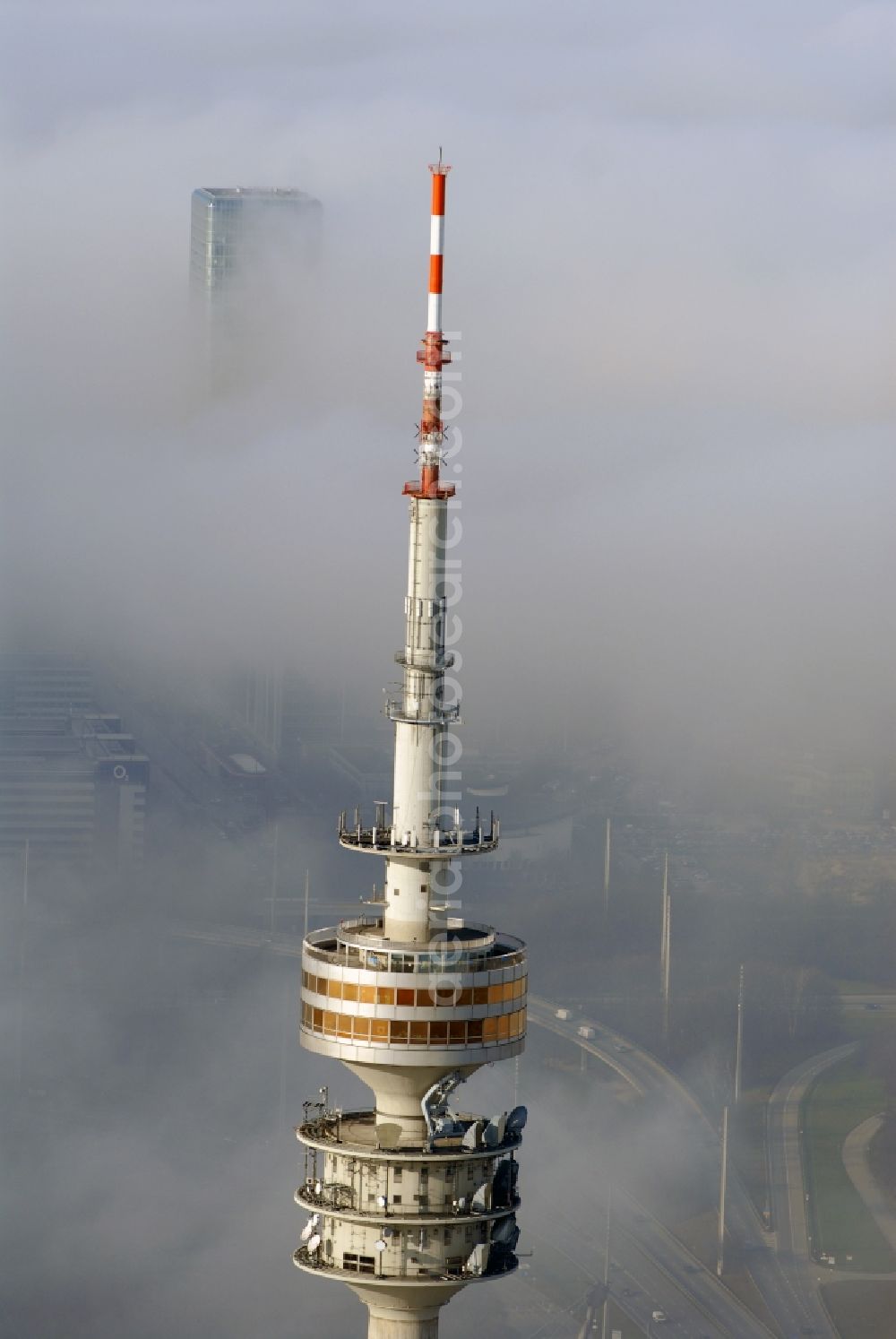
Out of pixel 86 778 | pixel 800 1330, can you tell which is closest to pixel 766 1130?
pixel 800 1330

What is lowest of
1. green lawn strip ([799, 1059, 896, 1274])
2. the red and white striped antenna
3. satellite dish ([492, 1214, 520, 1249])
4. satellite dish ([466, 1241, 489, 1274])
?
green lawn strip ([799, 1059, 896, 1274])

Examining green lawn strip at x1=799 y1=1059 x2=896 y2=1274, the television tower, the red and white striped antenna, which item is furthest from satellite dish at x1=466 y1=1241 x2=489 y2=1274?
green lawn strip at x1=799 y1=1059 x2=896 y2=1274

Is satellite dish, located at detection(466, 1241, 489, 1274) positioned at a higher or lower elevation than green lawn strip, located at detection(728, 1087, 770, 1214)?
higher

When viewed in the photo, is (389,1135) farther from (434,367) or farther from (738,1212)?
(738,1212)

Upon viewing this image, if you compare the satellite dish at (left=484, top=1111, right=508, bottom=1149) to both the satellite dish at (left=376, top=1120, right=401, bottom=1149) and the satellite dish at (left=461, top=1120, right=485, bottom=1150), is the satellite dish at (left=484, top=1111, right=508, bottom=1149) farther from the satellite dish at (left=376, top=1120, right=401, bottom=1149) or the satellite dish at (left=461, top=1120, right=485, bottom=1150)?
the satellite dish at (left=376, top=1120, right=401, bottom=1149)

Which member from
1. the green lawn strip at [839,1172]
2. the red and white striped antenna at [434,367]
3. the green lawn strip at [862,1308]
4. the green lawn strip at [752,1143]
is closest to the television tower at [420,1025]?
the red and white striped antenna at [434,367]

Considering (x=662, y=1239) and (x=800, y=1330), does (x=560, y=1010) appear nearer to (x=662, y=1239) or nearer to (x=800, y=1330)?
(x=662, y=1239)

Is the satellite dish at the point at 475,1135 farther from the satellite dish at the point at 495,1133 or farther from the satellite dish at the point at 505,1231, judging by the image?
the satellite dish at the point at 505,1231

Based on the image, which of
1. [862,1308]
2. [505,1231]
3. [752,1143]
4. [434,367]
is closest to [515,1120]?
[505,1231]
